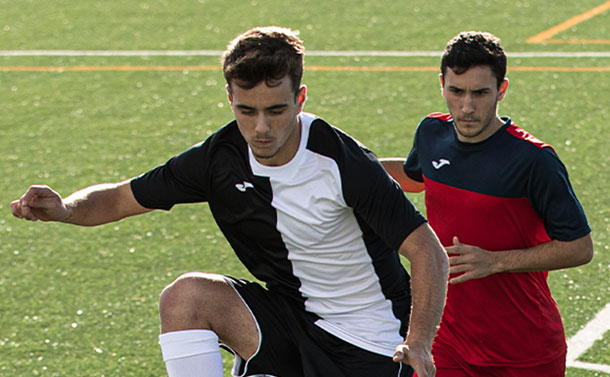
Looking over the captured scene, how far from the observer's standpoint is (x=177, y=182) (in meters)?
3.91

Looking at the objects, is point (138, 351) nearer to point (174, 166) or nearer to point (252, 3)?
point (174, 166)

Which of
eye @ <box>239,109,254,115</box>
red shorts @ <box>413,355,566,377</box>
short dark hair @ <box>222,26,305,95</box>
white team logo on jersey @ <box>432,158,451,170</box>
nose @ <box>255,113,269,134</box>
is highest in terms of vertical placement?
short dark hair @ <box>222,26,305,95</box>

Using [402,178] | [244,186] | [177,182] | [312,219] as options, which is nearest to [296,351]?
[312,219]

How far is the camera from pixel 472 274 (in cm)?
389

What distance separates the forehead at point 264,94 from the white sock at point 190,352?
2.63ft

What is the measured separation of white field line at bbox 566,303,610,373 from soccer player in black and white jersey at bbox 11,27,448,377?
1.40 metres

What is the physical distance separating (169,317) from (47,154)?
5.12 metres

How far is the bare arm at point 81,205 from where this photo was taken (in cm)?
385

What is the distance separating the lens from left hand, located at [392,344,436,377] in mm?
3133

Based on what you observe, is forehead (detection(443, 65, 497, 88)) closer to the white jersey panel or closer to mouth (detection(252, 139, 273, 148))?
the white jersey panel

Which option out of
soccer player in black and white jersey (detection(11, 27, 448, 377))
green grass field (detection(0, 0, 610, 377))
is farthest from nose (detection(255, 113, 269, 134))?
green grass field (detection(0, 0, 610, 377))

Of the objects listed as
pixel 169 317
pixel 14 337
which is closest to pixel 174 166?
pixel 169 317

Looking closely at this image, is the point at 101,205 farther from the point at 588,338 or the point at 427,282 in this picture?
the point at 588,338

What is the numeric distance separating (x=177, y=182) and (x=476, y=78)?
47.8 inches
